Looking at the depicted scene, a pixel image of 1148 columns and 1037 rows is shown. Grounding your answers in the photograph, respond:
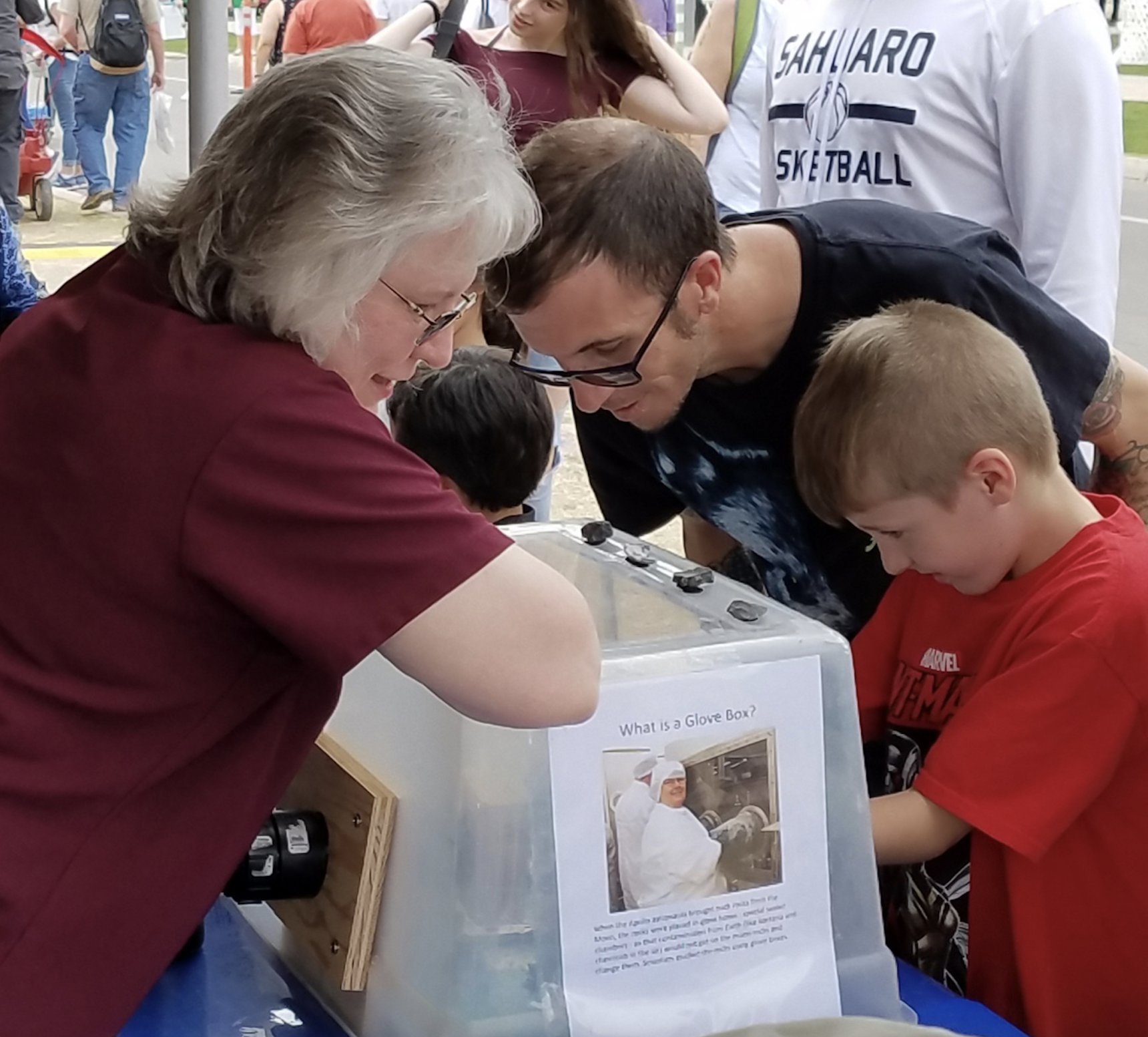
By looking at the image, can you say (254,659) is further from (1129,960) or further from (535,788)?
(1129,960)

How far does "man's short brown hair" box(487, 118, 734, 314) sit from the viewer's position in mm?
Answer: 1254

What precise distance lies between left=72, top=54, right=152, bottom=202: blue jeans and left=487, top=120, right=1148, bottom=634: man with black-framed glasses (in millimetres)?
6220

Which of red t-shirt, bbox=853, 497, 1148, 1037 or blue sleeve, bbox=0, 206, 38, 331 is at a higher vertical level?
red t-shirt, bbox=853, 497, 1148, 1037

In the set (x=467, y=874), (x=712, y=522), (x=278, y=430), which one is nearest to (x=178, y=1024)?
(x=467, y=874)

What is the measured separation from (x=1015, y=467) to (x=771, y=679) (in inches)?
14.0

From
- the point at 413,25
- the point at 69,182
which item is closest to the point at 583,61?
the point at 413,25

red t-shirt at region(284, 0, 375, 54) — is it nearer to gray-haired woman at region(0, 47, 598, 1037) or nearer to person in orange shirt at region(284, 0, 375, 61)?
person in orange shirt at region(284, 0, 375, 61)

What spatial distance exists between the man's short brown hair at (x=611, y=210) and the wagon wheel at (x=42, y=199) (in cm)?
663

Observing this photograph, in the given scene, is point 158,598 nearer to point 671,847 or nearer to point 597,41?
point 671,847

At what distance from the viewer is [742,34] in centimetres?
310

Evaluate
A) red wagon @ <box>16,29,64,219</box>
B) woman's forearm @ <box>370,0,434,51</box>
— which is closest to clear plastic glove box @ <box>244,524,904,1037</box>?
woman's forearm @ <box>370,0,434,51</box>

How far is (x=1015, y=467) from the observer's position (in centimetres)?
121

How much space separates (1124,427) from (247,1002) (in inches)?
37.1

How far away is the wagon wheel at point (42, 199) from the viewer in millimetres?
7324
